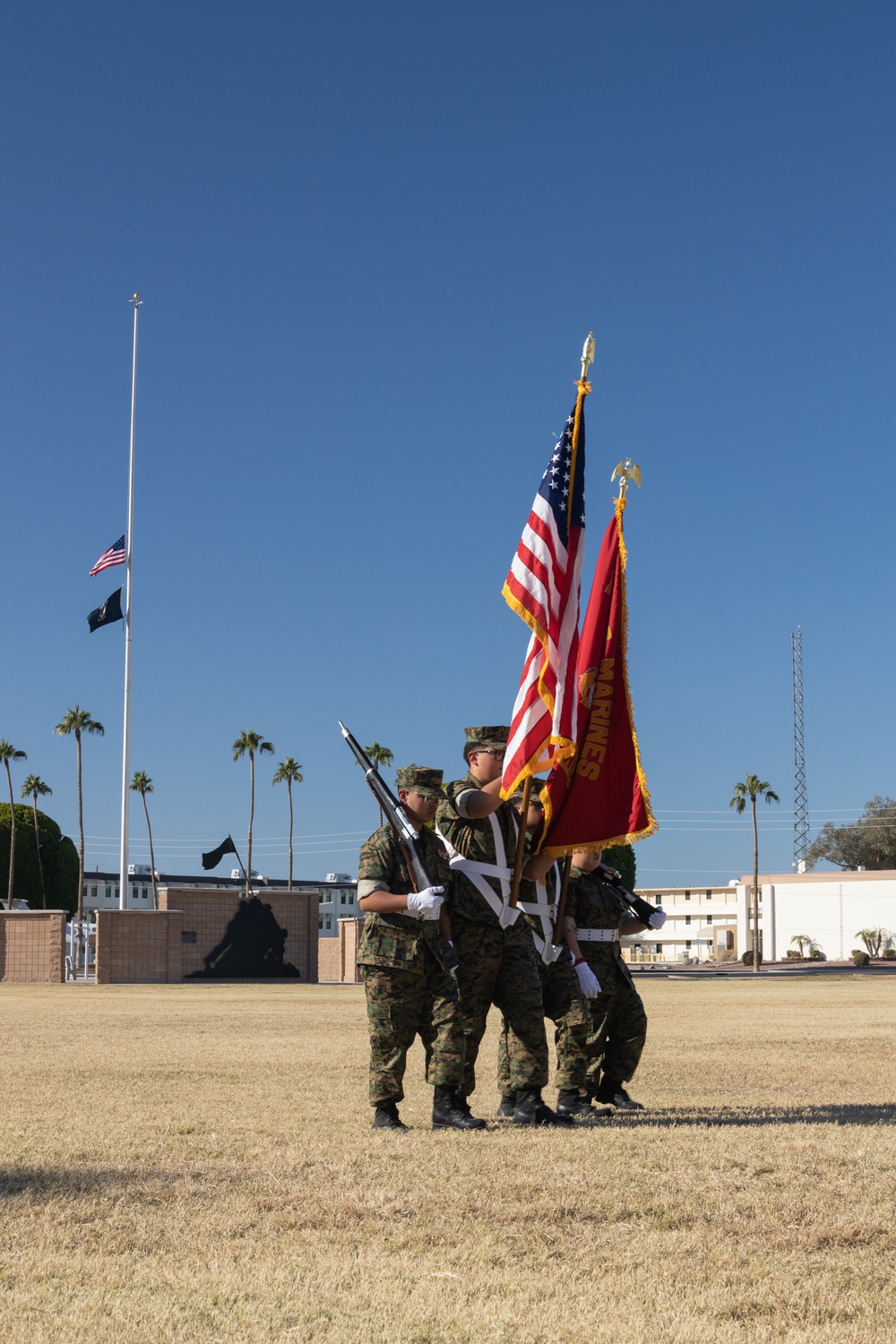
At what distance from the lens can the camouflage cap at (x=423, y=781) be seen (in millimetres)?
7570

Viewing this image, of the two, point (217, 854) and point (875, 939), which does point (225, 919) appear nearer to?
point (217, 854)

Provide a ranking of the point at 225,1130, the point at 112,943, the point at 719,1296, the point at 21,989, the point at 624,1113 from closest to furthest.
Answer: the point at 719,1296 → the point at 225,1130 → the point at 624,1113 → the point at 21,989 → the point at 112,943

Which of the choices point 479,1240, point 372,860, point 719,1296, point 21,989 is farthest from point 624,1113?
point 21,989

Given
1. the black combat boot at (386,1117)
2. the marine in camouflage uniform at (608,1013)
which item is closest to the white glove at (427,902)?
the black combat boot at (386,1117)

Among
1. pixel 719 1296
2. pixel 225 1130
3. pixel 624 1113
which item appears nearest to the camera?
pixel 719 1296

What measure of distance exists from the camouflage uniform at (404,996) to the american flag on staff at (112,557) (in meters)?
38.7

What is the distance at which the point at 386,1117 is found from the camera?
741 centimetres

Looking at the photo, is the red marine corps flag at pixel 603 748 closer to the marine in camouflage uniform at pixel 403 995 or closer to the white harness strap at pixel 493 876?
the white harness strap at pixel 493 876

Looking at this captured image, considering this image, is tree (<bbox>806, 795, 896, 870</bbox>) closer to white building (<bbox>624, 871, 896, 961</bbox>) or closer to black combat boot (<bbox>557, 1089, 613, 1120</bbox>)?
white building (<bbox>624, 871, 896, 961</bbox>)

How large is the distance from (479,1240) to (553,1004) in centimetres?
372

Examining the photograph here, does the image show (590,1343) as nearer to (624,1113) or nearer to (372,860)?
(372,860)

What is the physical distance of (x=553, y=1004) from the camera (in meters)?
8.39

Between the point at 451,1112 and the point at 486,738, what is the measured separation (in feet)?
7.11

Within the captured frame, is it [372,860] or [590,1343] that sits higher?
[372,860]
